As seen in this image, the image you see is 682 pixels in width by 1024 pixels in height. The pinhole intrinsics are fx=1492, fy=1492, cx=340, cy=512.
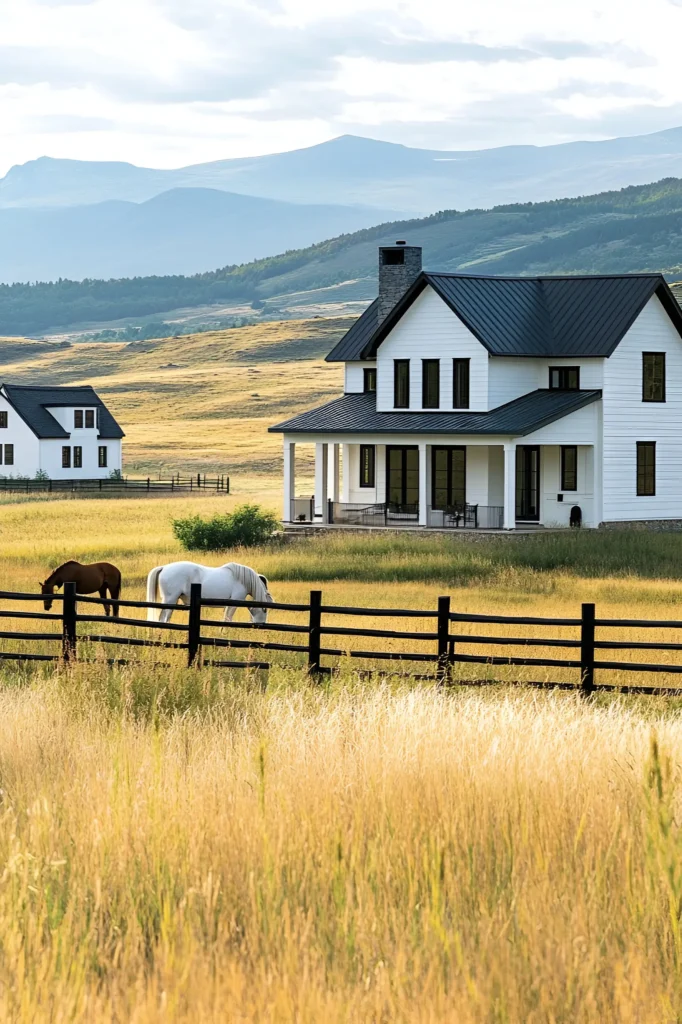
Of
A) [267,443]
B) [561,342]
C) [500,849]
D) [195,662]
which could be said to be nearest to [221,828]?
[500,849]

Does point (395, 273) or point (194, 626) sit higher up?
point (395, 273)

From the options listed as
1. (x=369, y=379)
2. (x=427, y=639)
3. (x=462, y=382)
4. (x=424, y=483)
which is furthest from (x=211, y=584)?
(x=369, y=379)

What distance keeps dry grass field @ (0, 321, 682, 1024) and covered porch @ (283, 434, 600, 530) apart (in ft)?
98.7

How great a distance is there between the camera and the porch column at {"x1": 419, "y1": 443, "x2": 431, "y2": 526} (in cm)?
4450

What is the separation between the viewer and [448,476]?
46.2m

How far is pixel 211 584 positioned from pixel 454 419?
78.2 feet

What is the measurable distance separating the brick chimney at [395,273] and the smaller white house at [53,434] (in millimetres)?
41033

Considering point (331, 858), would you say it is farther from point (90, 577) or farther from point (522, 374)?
point (522, 374)

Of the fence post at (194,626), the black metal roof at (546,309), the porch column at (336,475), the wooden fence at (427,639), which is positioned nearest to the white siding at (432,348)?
the black metal roof at (546,309)

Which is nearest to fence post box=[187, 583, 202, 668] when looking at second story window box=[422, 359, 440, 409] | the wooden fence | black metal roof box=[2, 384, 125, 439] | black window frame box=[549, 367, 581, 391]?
the wooden fence

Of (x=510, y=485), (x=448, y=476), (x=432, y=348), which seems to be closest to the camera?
(x=510, y=485)

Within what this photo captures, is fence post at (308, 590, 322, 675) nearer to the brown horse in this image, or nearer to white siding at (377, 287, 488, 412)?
the brown horse

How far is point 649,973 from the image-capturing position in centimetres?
577

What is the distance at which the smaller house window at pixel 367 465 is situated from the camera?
4819 centimetres
